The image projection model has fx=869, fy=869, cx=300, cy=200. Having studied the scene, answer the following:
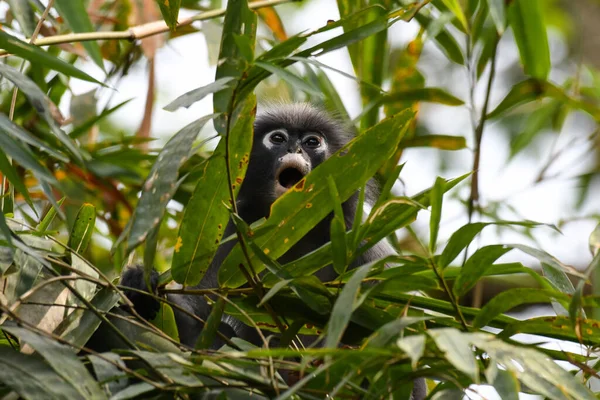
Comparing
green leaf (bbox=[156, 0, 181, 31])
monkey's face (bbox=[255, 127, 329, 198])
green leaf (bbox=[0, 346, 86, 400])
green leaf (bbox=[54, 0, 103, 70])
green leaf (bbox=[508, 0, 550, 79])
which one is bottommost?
green leaf (bbox=[0, 346, 86, 400])

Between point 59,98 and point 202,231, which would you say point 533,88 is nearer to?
point 202,231

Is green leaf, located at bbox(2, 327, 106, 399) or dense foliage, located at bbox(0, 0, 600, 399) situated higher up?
dense foliage, located at bbox(0, 0, 600, 399)

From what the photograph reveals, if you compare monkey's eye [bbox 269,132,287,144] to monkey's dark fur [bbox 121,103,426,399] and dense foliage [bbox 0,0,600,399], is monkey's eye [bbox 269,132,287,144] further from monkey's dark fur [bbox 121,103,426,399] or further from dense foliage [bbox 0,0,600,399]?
dense foliage [bbox 0,0,600,399]

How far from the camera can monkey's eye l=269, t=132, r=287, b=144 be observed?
3.40 metres

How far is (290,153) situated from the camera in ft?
10.7

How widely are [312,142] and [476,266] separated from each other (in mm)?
1841

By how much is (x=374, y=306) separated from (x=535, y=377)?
1.50 ft

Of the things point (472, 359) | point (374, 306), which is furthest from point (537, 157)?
point (472, 359)

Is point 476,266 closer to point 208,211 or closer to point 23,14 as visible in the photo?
point 208,211

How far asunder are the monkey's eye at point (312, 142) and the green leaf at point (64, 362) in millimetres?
2040

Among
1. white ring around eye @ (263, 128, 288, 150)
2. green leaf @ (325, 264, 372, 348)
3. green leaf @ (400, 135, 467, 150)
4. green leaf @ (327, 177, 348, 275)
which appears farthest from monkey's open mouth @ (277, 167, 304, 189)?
green leaf @ (325, 264, 372, 348)

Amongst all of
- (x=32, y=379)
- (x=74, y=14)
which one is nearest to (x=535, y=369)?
(x=32, y=379)

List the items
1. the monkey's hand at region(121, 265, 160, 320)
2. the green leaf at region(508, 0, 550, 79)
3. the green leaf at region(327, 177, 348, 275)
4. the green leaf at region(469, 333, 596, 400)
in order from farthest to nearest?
the green leaf at region(508, 0, 550, 79)
the monkey's hand at region(121, 265, 160, 320)
the green leaf at region(327, 177, 348, 275)
the green leaf at region(469, 333, 596, 400)

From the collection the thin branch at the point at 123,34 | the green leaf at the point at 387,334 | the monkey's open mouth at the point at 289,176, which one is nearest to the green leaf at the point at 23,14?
the thin branch at the point at 123,34
